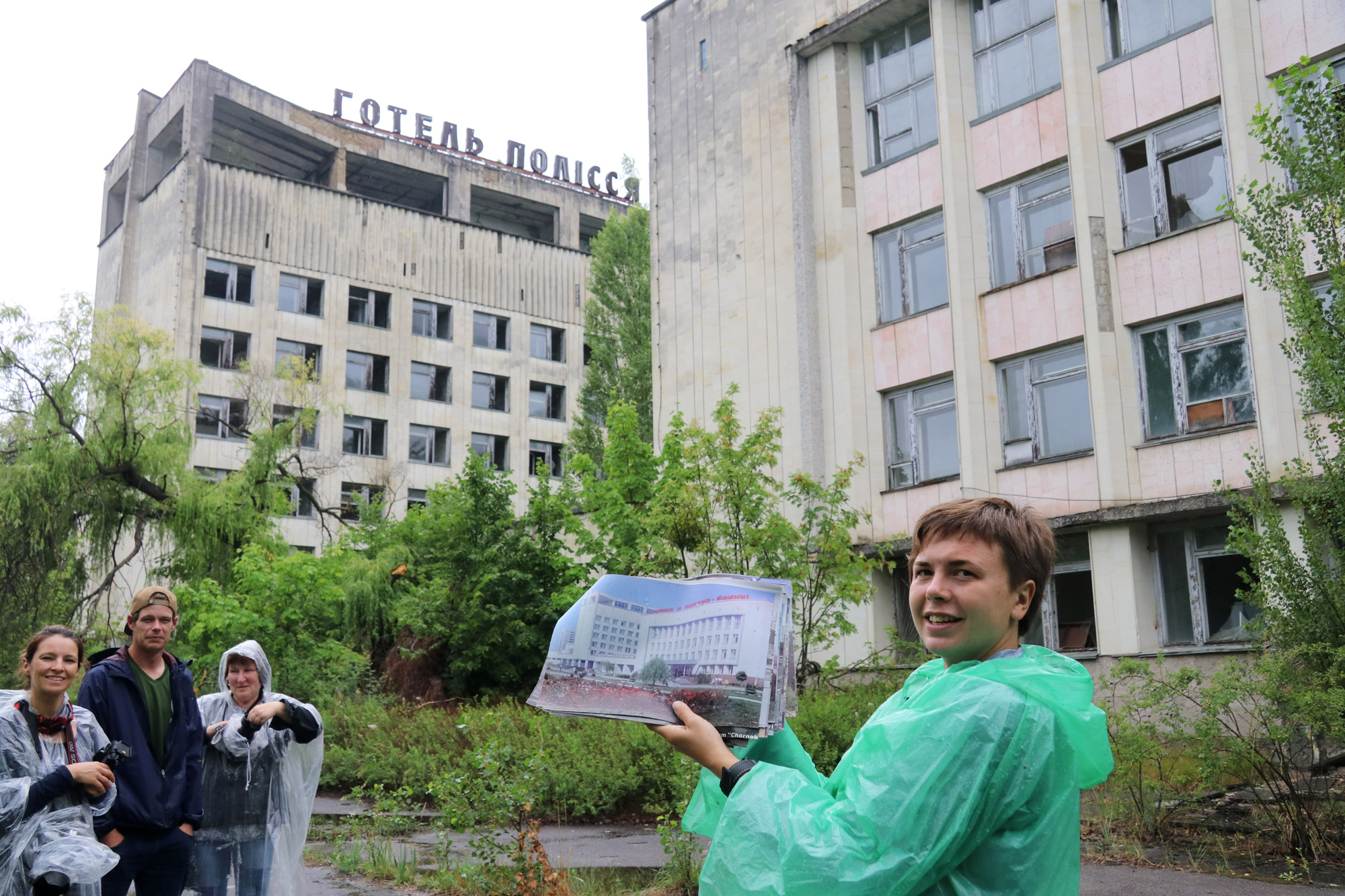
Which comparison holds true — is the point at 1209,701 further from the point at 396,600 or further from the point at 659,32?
the point at 659,32

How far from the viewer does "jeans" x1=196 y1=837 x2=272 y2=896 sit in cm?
633

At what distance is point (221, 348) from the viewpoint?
45.9m

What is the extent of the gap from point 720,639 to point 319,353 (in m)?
48.5

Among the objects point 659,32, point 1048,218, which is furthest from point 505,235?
point 1048,218

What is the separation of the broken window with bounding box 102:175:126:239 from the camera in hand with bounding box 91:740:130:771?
5238 centimetres

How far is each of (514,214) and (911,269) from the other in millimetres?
39275

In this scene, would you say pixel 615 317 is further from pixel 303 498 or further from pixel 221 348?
pixel 221 348

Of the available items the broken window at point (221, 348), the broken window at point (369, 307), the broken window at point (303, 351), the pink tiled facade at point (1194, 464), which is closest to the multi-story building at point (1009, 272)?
the pink tiled facade at point (1194, 464)

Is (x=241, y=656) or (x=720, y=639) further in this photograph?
(x=241, y=656)

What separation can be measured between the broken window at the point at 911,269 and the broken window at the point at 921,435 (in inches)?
65.4

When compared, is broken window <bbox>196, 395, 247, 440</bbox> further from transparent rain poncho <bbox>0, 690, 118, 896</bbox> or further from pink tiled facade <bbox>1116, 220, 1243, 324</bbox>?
transparent rain poncho <bbox>0, 690, 118, 896</bbox>

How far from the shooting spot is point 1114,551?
18734mm

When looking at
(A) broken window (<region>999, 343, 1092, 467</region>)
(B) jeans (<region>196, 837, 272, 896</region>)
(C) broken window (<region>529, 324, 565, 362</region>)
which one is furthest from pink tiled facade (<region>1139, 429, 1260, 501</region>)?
(C) broken window (<region>529, 324, 565, 362</region>)

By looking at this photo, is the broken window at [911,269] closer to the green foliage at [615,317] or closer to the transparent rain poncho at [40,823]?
the transparent rain poncho at [40,823]
